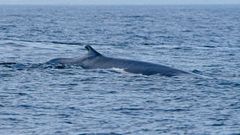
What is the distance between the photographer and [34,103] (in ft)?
59.8

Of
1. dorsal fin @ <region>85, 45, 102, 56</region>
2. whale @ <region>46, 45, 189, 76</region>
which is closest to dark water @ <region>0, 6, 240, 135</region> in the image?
whale @ <region>46, 45, 189, 76</region>

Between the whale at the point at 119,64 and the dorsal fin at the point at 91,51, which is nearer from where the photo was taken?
the whale at the point at 119,64

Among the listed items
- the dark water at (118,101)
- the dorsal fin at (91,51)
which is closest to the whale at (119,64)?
the dorsal fin at (91,51)

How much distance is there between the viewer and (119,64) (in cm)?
2541

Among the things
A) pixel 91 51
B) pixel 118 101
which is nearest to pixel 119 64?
pixel 91 51

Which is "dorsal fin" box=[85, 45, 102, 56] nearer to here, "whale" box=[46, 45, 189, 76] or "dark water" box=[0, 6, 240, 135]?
"whale" box=[46, 45, 189, 76]

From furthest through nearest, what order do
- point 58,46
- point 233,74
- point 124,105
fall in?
point 58,46 → point 233,74 → point 124,105

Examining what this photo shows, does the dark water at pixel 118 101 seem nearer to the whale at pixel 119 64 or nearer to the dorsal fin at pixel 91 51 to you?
the whale at pixel 119 64

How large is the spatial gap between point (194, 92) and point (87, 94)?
3.02m

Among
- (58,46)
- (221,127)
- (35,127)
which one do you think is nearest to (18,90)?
(35,127)

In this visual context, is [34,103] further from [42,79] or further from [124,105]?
[42,79]

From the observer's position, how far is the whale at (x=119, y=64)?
24281 millimetres

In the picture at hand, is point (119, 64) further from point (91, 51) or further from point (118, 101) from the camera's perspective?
point (118, 101)

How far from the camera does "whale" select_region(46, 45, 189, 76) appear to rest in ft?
79.7
